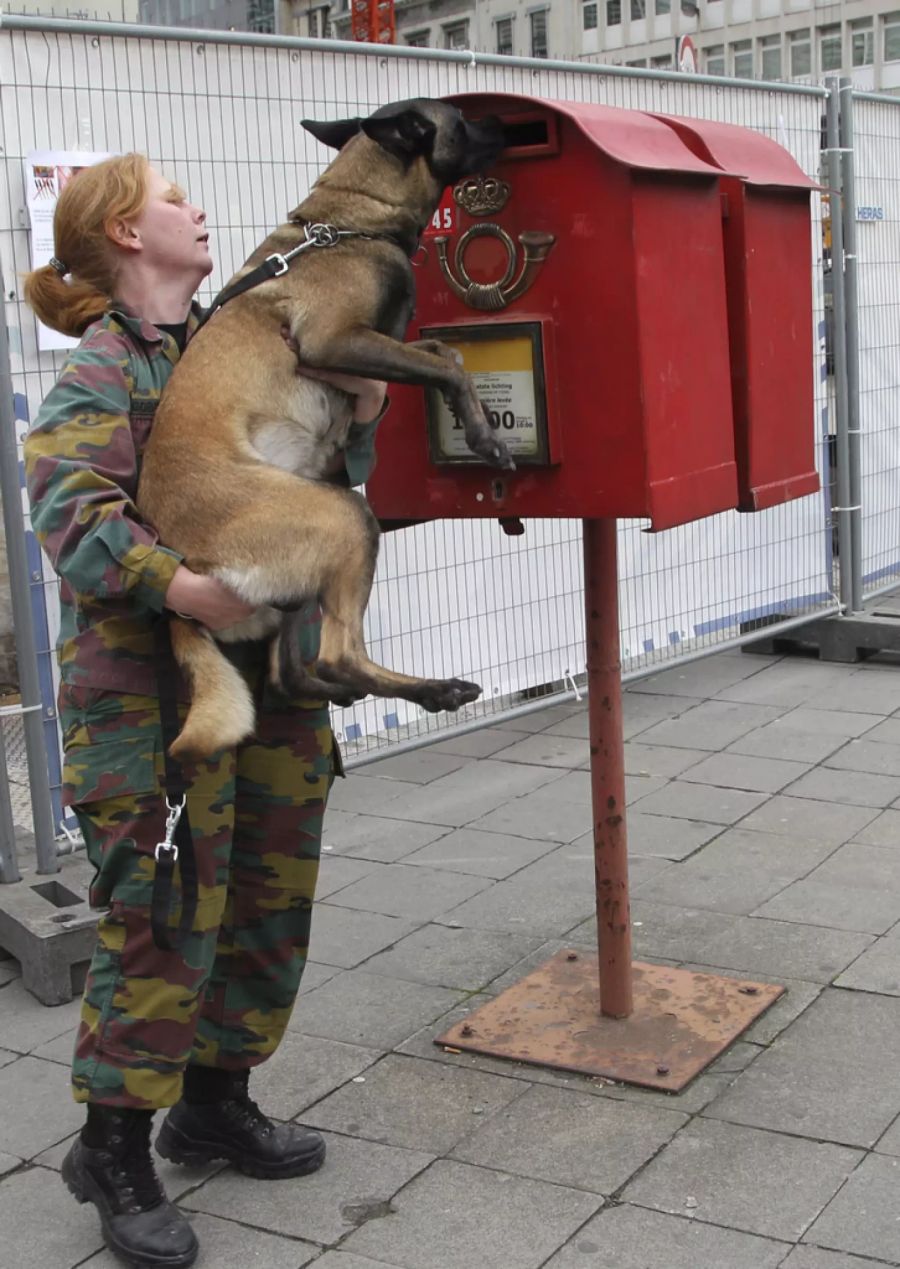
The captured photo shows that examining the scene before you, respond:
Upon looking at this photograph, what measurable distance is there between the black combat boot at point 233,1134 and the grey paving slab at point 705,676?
14.0 feet

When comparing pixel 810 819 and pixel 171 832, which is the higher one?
pixel 171 832

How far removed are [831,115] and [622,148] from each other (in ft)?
16.5

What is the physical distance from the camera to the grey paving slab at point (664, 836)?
206 inches

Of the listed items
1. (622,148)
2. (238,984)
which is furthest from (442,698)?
(622,148)

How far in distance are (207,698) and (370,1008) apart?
157 centimetres

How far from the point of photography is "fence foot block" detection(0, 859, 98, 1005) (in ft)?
14.1

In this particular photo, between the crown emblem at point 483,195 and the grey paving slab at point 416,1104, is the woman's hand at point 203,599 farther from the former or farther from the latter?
the grey paving slab at point 416,1104

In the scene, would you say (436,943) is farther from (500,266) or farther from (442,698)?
(500,266)

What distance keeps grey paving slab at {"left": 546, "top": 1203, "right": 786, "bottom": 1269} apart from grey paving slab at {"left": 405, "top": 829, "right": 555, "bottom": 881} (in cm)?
208

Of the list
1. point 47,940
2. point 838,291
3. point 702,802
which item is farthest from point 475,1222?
point 838,291

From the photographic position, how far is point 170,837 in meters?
2.89

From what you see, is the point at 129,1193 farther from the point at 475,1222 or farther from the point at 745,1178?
the point at 745,1178

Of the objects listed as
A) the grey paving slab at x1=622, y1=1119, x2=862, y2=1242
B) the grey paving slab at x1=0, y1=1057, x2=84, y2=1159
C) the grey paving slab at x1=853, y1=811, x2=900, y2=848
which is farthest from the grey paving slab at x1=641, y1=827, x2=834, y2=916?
the grey paving slab at x1=0, y1=1057, x2=84, y2=1159

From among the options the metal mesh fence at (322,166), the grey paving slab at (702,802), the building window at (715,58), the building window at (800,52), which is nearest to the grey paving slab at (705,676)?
the metal mesh fence at (322,166)
